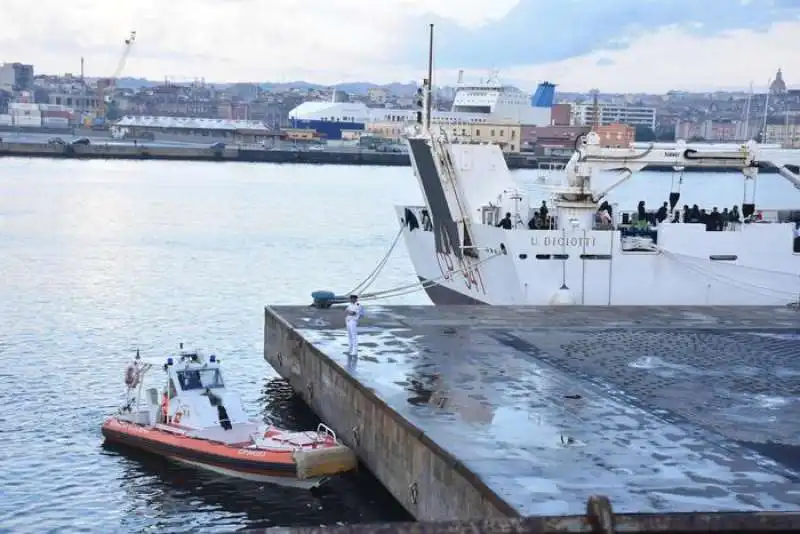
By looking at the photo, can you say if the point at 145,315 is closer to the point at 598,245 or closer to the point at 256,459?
the point at 598,245

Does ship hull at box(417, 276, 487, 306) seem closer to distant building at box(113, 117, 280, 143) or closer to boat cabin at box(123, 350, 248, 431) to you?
boat cabin at box(123, 350, 248, 431)

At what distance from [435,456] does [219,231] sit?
183 ft

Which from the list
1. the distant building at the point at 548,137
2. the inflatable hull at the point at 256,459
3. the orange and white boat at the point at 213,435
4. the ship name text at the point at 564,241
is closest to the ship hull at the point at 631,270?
the ship name text at the point at 564,241

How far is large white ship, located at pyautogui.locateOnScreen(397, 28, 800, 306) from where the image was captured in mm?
28016

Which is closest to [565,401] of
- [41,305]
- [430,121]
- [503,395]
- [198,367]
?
[503,395]

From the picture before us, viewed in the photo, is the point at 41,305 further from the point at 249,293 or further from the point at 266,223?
the point at 266,223

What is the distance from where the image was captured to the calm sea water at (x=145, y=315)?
17359 mm

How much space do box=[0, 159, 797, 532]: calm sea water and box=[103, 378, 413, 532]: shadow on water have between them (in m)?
0.03

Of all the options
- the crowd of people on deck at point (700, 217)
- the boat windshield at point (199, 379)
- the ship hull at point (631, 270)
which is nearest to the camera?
the boat windshield at point (199, 379)

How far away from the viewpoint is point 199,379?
64.4 feet

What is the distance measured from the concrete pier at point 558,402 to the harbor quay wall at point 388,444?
0.03 metres

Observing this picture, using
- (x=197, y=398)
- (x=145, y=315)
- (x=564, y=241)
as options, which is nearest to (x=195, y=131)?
(x=145, y=315)

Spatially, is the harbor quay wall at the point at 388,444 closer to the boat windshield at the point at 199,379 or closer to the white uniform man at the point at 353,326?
the white uniform man at the point at 353,326

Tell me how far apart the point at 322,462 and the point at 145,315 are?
19.9 meters
